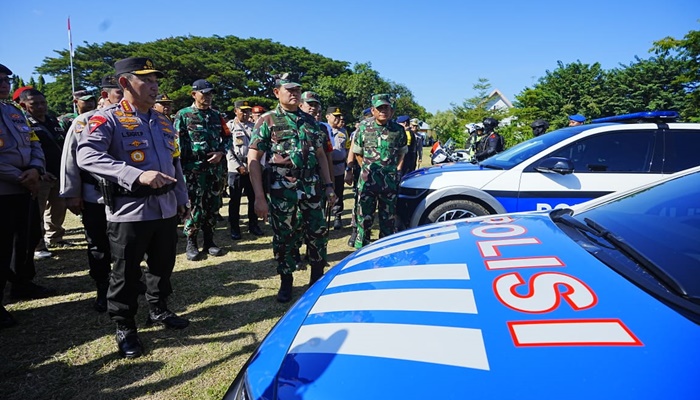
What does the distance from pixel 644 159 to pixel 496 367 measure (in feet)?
12.8

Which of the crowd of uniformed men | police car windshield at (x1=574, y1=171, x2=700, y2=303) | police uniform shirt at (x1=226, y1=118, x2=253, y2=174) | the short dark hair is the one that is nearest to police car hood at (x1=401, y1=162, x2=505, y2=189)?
the crowd of uniformed men

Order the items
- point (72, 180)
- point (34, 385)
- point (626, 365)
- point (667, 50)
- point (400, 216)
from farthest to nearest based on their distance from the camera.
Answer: point (667, 50) < point (400, 216) < point (72, 180) < point (34, 385) < point (626, 365)

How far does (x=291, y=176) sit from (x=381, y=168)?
142cm

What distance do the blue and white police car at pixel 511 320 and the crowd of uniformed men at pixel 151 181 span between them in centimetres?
154

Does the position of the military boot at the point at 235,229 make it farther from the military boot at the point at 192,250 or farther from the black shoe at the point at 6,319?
the black shoe at the point at 6,319

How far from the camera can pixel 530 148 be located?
4.14m

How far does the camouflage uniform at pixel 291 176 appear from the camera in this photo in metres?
3.27

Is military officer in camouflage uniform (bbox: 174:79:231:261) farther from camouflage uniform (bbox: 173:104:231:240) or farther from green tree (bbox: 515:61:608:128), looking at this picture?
green tree (bbox: 515:61:608:128)

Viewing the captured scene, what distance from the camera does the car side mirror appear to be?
3.55m

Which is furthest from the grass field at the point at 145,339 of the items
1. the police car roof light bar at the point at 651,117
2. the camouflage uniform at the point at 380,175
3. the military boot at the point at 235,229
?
the police car roof light bar at the point at 651,117

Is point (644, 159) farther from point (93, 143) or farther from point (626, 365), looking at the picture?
point (93, 143)

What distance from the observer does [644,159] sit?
12.3 feet

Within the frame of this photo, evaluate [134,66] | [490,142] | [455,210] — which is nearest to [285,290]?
[455,210]

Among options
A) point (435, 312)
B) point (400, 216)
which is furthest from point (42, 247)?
point (435, 312)
